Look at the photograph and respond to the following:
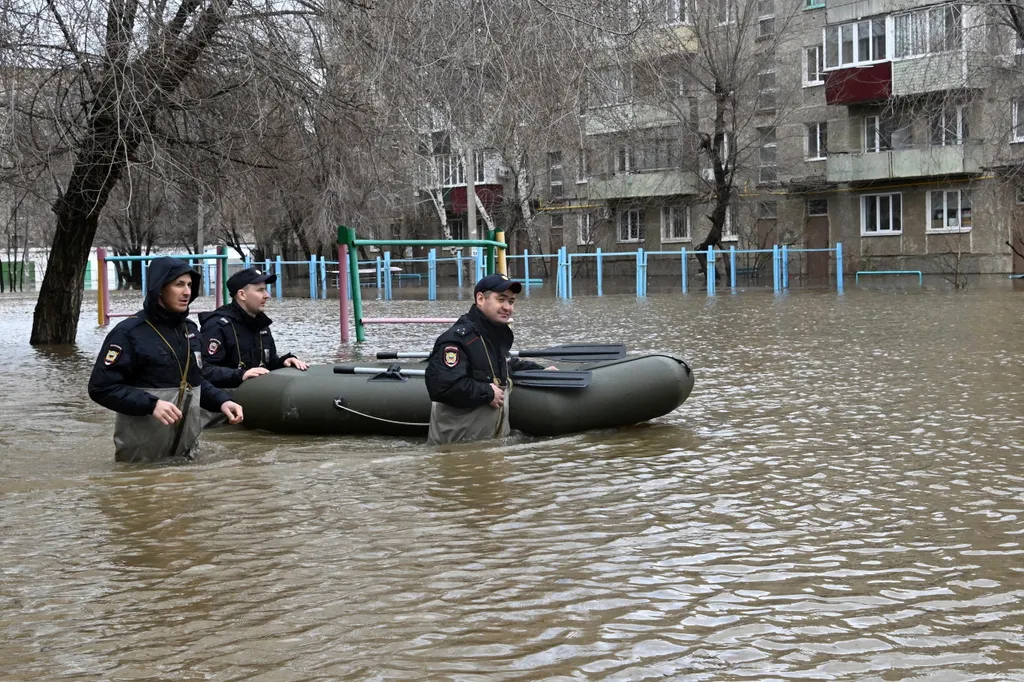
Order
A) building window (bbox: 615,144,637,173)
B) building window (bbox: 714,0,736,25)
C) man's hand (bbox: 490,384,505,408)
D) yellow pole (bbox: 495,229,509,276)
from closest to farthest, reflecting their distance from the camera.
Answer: man's hand (bbox: 490,384,505,408) → yellow pole (bbox: 495,229,509,276) → building window (bbox: 714,0,736,25) → building window (bbox: 615,144,637,173)

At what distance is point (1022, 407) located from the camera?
9.76 metres

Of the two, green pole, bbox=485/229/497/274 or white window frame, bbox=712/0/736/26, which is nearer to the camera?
green pole, bbox=485/229/497/274

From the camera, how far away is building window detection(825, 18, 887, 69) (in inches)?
1649

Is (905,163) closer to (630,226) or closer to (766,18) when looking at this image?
(766,18)

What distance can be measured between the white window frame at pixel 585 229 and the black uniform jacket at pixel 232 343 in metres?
40.1

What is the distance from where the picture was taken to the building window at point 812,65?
44.6 m

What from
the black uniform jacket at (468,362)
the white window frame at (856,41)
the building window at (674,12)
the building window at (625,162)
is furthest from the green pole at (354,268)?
the white window frame at (856,41)

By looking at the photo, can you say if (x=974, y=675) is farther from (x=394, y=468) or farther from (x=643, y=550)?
(x=394, y=468)

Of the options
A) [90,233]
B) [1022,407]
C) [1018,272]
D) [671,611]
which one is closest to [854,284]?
[1018,272]

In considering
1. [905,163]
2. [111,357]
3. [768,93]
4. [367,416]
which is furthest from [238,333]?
[768,93]

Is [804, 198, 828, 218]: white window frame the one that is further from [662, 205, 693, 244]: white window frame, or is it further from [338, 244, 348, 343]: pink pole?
[338, 244, 348, 343]: pink pole

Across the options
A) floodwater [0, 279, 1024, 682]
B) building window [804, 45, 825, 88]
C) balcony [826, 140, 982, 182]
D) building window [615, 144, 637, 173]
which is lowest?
floodwater [0, 279, 1024, 682]

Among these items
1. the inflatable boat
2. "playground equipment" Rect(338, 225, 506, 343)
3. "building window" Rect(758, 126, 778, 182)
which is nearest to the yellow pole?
"playground equipment" Rect(338, 225, 506, 343)

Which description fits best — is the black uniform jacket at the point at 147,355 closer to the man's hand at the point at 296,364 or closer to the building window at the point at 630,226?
the man's hand at the point at 296,364
